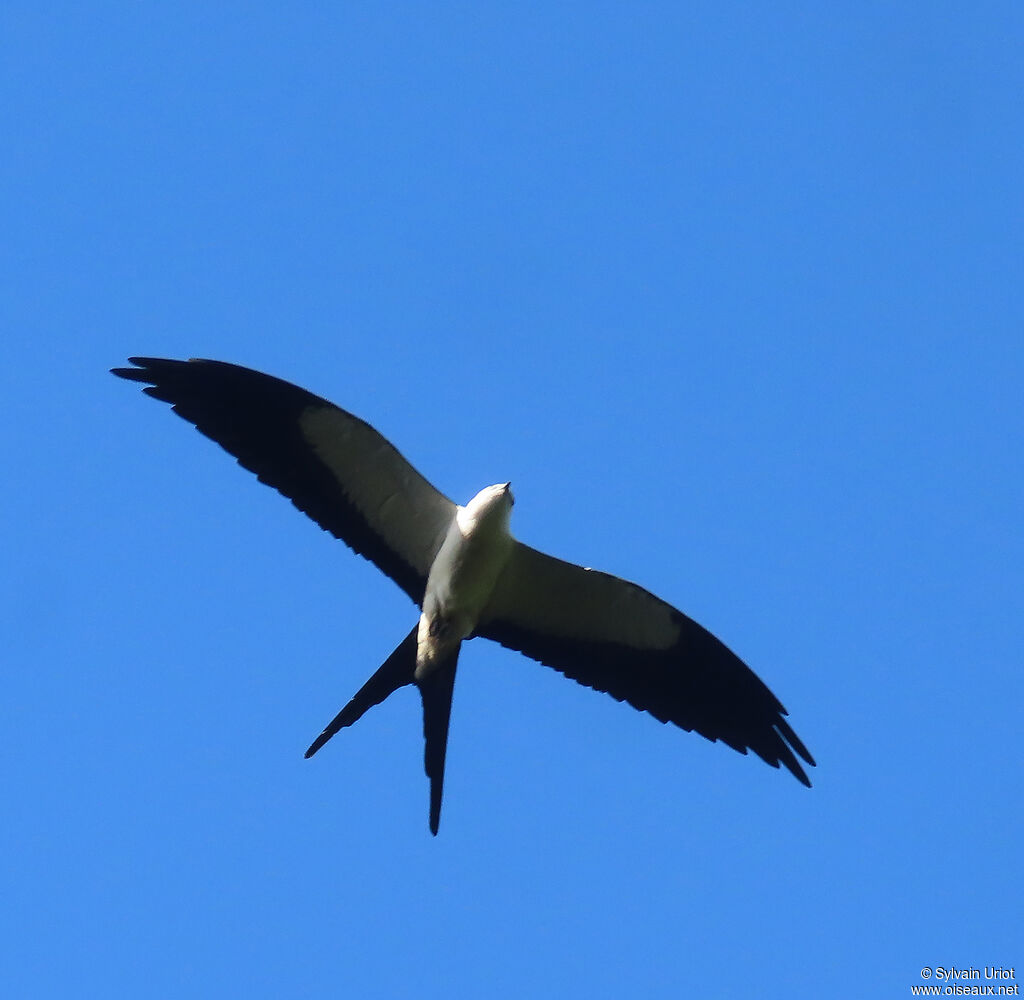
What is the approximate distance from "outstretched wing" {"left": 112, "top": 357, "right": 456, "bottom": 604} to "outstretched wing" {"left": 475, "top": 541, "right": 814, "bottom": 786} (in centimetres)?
87

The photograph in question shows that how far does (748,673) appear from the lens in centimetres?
1243

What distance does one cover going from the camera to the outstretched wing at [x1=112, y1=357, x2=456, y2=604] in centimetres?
1160

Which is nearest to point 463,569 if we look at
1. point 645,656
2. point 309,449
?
point 309,449

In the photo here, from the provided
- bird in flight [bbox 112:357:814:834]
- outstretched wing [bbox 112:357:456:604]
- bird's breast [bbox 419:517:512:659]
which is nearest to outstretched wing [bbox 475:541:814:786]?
bird in flight [bbox 112:357:814:834]

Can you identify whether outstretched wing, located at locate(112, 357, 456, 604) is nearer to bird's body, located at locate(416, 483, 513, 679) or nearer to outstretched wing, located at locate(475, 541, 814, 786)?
bird's body, located at locate(416, 483, 513, 679)

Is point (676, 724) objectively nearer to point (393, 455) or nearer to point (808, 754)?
point (808, 754)

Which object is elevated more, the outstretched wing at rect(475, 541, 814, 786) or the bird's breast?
the outstretched wing at rect(475, 541, 814, 786)

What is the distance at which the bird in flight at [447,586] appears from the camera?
38.0 feet

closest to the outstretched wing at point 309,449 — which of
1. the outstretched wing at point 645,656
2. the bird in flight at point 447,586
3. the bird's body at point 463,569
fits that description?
the bird in flight at point 447,586

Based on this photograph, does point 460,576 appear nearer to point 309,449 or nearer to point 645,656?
point 309,449

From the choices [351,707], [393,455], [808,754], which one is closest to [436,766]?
[351,707]

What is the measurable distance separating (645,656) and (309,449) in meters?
3.11

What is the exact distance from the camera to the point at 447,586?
11695 millimetres

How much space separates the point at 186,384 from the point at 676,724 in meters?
4.62
